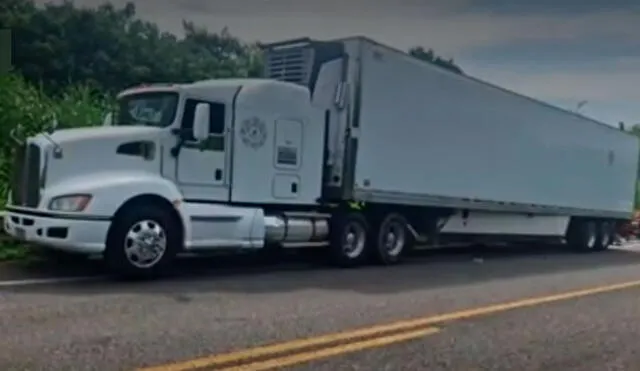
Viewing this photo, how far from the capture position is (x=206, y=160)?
1100 cm

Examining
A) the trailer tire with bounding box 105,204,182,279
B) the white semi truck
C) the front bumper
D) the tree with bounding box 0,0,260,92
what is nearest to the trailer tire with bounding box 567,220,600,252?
the white semi truck

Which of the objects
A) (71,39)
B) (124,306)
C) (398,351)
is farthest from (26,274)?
(71,39)

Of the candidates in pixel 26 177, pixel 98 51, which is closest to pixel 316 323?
pixel 26 177

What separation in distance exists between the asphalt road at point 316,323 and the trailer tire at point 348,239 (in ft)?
2.95

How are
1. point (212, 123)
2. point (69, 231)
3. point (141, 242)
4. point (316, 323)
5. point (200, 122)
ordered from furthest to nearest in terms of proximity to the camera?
point (212, 123) → point (200, 122) → point (141, 242) → point (69, 231) → point (316, 323)

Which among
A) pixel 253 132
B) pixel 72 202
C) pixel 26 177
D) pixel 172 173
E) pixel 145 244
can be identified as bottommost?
pixel 145 244

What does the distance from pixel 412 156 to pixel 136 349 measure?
8767 millimetres

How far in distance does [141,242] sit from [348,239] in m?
4.18

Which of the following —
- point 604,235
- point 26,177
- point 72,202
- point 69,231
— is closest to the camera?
point 69,231

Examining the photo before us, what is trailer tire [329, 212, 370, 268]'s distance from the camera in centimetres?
1272

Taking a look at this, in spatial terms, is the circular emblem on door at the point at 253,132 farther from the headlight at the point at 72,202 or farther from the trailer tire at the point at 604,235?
the trailer tire at the point at 604,235

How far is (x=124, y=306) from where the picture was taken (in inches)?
307

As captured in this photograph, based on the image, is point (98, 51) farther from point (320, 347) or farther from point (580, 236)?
point (320, 347)

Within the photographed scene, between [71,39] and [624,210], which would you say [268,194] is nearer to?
[624,210]
